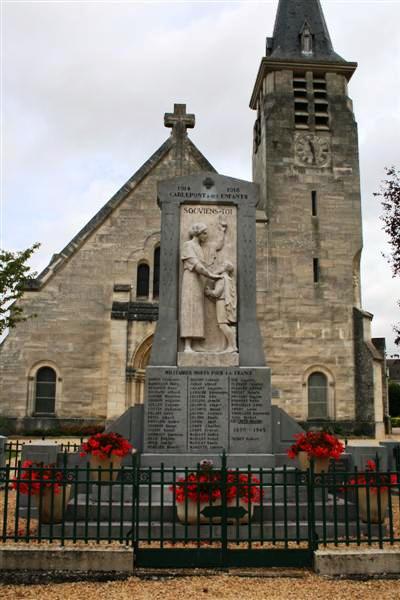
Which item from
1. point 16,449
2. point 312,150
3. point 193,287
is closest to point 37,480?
point 193,287

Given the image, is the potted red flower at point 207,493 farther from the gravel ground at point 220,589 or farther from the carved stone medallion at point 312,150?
the carved stone medallion at point 312,150

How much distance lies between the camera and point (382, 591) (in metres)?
5.51

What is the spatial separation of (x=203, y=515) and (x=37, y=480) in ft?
6.34

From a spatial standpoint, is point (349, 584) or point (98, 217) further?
point (98, 217)

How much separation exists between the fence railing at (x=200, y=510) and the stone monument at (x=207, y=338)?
1.10 metres

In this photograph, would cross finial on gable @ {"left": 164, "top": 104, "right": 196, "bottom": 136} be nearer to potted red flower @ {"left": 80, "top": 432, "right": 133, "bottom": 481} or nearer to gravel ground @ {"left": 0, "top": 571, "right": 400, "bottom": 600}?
potted red flower @ {"left": 80, "top": 432, "right": 133, "bottom": 481}

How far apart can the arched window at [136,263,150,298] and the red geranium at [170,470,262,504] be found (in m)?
18.7

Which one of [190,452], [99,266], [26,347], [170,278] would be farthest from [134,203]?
[190,452]

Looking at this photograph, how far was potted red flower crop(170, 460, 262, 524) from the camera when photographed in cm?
648

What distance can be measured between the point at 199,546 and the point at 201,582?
1.63ft

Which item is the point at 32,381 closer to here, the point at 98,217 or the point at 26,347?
the point at 26,347

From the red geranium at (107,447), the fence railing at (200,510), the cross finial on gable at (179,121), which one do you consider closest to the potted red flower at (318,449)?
the fence railing at (200,510)

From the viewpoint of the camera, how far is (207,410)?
878cm

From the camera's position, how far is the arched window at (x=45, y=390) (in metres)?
23.9
